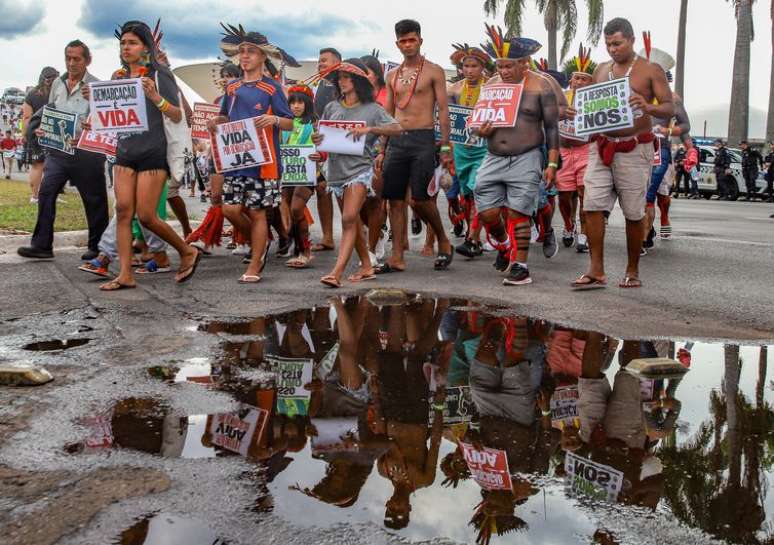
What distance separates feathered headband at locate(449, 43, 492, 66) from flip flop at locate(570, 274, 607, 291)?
3.20 m

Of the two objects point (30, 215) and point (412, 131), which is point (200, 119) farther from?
point (30, 215)

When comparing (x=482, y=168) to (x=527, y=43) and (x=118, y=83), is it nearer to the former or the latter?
(x=527, y=43)

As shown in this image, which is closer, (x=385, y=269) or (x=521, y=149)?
(x=521, y=149)

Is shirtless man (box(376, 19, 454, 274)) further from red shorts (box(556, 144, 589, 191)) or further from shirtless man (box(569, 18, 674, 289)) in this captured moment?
red shorts (box(556, 144, 589, 191))

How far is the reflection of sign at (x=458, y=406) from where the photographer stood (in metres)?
3.76

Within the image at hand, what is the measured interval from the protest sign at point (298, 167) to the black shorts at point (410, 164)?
1.02m

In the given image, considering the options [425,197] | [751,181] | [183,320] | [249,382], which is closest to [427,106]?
[425,197]

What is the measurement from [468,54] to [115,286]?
449cm

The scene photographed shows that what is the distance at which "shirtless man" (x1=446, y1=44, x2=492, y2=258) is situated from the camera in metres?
9.63

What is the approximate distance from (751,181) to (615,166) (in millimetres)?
21543

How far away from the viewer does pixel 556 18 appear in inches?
1714

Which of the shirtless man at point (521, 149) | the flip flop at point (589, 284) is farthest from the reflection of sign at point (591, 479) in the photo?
the shirtless man at point (521, 149)

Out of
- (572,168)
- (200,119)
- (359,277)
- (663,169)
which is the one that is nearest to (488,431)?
(359,277)

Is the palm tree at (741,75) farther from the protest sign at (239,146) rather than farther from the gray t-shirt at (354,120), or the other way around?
the protest sign at (239,146)
